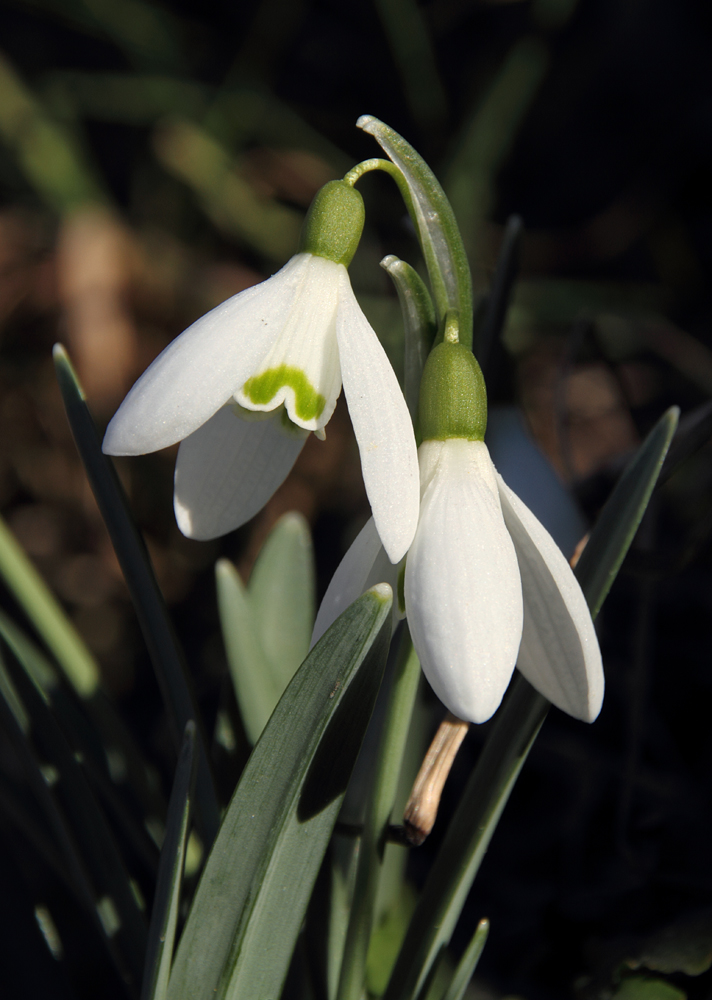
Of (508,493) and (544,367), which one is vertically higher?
(544,367)

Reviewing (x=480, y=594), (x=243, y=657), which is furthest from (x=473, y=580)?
(x=243, y=657)

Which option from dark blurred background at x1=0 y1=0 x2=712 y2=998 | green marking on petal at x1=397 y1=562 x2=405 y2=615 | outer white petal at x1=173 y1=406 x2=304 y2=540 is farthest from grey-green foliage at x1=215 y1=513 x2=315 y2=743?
dark blurred background at x1=0 y1=0 x2=712 y2=998

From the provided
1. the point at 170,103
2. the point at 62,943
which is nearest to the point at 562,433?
the point at 62,943

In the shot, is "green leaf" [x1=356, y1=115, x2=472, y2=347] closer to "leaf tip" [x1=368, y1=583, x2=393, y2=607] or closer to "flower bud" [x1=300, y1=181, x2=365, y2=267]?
"flower bud" [x1=300, y1=181, x2=365, y2=267]

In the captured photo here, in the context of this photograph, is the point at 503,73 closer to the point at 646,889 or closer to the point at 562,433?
the point at 562,433

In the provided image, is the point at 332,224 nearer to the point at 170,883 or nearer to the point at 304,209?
the point at 170,883

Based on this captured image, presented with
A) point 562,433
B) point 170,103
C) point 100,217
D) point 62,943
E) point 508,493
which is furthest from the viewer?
point 170,103

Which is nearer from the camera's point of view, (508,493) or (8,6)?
(508,493)

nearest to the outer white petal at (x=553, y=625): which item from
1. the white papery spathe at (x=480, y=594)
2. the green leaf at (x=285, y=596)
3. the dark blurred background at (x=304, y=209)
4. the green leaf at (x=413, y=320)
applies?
the white papery spathe at (x=480, y=594)
